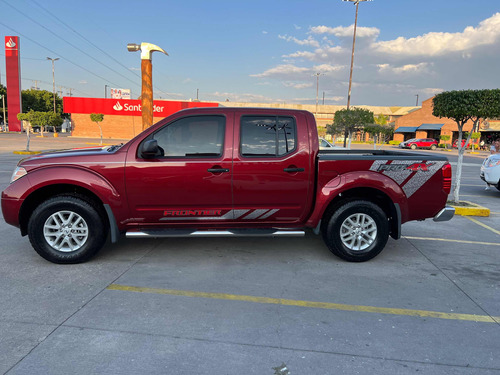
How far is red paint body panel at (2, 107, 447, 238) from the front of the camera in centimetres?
429

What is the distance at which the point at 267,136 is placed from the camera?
14.9 ft

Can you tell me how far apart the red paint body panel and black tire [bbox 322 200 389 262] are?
0.20m

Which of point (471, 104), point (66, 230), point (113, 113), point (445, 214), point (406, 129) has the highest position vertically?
point (113, 113)

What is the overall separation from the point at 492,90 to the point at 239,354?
26.7 ft

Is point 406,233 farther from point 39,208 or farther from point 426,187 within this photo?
point 39,208

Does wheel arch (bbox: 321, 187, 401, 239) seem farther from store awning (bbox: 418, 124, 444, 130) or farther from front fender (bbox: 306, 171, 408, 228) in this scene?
store awning (bbox: 418, 124, 444, 130)

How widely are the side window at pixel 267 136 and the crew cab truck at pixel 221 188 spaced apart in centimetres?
1

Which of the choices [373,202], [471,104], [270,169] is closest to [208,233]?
[270,169]

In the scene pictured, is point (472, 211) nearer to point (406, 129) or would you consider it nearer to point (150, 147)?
point (150, 147)

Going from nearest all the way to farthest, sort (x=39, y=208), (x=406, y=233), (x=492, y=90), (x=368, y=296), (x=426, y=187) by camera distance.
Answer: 1. (x=368, y=296)
2. (x=39, y=208)
3. (x=426, y=187)
4. (x=406, y=233)
5. (x=492, y=90)

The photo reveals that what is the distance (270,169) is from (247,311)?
178 centimetres

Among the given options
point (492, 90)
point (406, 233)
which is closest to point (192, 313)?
point (406, 233)

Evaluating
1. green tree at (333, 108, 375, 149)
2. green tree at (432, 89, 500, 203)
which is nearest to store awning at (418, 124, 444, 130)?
green tree at (333, 108, 375, 149)

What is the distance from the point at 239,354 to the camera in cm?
267
